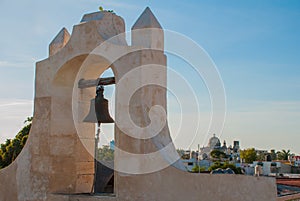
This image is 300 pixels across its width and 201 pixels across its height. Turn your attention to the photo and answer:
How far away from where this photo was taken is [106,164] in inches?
261

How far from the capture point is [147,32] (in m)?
5.93

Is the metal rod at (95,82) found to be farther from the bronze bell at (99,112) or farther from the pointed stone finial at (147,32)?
the pointed stone finial at (147,32)

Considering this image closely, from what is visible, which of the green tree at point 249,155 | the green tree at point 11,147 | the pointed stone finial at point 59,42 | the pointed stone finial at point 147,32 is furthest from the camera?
the green tree at point 249,155

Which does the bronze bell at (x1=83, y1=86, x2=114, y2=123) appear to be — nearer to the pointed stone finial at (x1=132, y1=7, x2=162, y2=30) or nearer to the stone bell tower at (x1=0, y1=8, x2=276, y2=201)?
the stone bell tower at (x1=0, y1=8, x2=276, y2=201)

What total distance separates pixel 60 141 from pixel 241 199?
333cm

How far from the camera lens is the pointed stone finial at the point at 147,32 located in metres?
5.91

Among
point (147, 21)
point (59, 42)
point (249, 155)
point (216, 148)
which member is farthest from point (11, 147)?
point (249, 155)

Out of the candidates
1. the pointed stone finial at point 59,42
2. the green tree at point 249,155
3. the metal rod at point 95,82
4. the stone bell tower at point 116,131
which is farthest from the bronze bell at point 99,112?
the green tree at point 249,155

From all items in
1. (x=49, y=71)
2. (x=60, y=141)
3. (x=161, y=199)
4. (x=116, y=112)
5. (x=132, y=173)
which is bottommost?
(x=161, y=199)

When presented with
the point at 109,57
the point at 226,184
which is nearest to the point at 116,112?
the point at 109,57

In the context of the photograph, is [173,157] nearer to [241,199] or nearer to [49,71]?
[241,199]

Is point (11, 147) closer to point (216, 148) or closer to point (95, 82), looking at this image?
point (95, 82)

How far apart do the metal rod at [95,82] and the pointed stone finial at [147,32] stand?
1.01m

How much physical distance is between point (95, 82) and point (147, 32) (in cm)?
156
